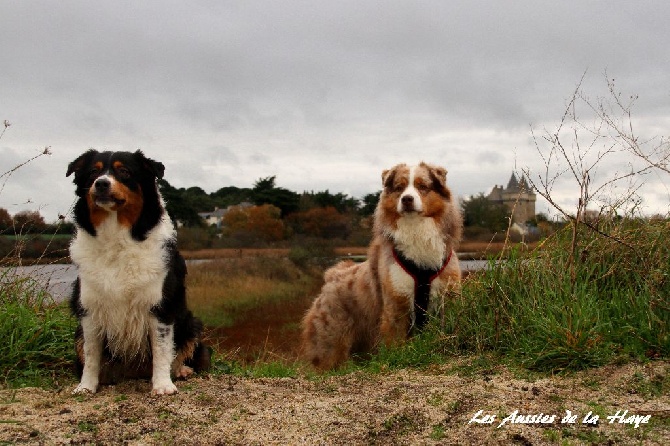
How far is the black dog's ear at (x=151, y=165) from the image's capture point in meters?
4.73

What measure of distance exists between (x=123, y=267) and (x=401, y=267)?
284 cm

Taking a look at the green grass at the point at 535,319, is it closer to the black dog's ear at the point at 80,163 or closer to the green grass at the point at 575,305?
the green grass at the point at 575,305

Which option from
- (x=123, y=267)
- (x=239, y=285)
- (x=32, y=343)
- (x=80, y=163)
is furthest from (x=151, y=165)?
(x=239, y=285)

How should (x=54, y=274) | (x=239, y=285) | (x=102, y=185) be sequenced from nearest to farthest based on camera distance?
(x=102, y=185), (x=54, y=274), (x=239, y=285)

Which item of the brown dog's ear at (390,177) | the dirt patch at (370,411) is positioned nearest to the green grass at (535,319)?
the dirt patch at (370,411)

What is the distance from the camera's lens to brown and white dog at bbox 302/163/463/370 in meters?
6.25

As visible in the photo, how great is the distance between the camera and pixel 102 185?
4371 millimetres

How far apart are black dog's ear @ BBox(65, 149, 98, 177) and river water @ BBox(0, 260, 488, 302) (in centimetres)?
204

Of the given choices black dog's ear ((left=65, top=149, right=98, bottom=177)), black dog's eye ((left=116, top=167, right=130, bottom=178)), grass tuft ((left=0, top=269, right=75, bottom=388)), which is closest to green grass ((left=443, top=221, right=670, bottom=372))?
black dog's eye ((left=116, top=167, right=130, bottom=178))

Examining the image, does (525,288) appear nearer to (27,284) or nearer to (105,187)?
(105,187)

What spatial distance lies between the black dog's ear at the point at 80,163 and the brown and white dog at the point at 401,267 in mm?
2980

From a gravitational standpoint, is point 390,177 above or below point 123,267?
above

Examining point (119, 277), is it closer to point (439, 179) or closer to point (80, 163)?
point (80, 163)

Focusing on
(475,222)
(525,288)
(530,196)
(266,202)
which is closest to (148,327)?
(525,288)
